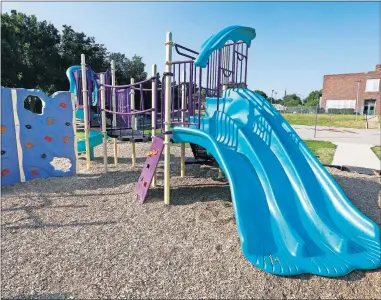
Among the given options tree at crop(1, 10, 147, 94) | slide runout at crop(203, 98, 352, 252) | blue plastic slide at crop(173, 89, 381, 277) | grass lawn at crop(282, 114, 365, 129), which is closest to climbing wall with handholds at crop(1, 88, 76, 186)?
blue plastic slide at crop(173, 89, 381, 277)

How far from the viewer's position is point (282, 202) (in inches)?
129

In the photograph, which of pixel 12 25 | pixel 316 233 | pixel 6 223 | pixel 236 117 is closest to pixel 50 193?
pixel 6 223

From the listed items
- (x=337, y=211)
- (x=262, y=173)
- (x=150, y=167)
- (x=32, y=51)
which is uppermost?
(x=32, y=51)

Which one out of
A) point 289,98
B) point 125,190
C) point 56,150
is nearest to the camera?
point 125,190

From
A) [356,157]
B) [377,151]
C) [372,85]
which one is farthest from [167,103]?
[372,85]

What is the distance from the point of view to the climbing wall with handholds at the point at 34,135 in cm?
516

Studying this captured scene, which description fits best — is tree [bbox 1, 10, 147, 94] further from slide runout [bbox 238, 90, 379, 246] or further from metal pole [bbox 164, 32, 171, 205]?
slide runout [bbox 238, 90, 379, 246]

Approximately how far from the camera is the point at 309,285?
2.41 meters

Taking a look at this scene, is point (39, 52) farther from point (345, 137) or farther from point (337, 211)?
point (337, 211)

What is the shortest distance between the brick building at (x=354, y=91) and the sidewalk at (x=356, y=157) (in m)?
35.2

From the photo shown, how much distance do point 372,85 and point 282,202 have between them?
4578 centimetres

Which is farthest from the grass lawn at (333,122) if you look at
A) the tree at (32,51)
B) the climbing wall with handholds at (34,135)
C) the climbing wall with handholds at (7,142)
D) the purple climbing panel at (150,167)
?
the climbing wall with handholds at (7,142)

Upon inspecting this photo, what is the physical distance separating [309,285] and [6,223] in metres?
3.63

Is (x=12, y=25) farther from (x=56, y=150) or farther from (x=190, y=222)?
(x=190, y=222)
